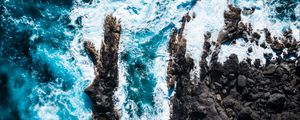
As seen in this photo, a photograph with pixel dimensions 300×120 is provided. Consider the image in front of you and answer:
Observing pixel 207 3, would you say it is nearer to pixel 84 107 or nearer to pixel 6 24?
pixel 84 107

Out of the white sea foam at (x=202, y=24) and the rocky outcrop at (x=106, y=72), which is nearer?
the white sea foam at (x=202, y=24)

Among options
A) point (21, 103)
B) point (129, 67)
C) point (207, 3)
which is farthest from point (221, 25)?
point (21, 103)

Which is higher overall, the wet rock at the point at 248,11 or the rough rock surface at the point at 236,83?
the wet rock at the point at 248,11

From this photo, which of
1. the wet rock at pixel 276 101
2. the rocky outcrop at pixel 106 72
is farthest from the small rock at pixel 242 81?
the rocky outcrop at pixel 106 72

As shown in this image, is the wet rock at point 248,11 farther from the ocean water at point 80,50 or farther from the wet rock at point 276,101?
the wet rock at point 276,101

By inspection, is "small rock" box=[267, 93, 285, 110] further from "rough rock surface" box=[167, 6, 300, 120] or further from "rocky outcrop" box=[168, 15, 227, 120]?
"rocky outcrop" box=[168, 15, 227, 120]

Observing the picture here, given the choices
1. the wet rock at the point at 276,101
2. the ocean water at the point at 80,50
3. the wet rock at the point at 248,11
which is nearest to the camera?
the wet rock at the point at 276,101
